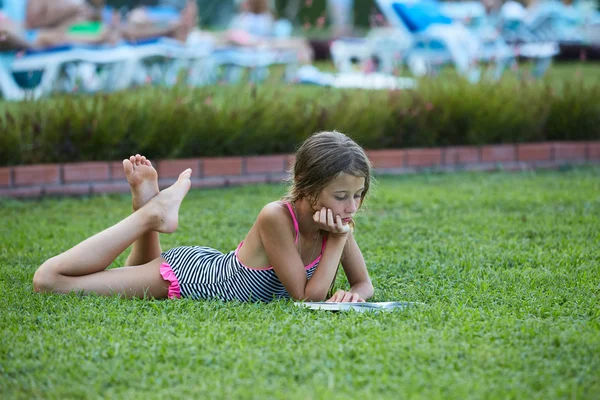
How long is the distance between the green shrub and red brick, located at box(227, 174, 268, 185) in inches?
10.3

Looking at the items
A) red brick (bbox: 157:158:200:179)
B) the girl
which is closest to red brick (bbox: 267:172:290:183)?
red brick (bbox: 157:158:200:179)

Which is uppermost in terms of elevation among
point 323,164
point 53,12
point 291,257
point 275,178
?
point 53,12

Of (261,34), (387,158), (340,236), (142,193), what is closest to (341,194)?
(340,236)

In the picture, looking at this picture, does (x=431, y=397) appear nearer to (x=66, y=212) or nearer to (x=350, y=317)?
(x=350, y=317)

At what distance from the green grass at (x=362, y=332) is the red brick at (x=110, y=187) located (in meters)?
1.19

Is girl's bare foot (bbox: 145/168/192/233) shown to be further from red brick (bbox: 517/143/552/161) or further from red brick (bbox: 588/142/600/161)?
red brick (bbox: 588/142/600/161)

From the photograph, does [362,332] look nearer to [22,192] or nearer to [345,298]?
[345,298]

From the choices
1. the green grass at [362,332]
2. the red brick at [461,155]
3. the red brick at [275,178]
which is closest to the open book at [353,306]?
the green grass at [362,332]

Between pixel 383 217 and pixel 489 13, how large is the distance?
16409mm

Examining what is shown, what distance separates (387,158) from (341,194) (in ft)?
12.9

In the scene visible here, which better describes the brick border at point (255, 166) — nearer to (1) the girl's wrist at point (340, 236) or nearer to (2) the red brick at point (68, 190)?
(2) the red brick at point (68, 190)

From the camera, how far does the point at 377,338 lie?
9.31ft

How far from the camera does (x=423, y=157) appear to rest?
727cm

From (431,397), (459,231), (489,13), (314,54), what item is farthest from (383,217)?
(489,13)
